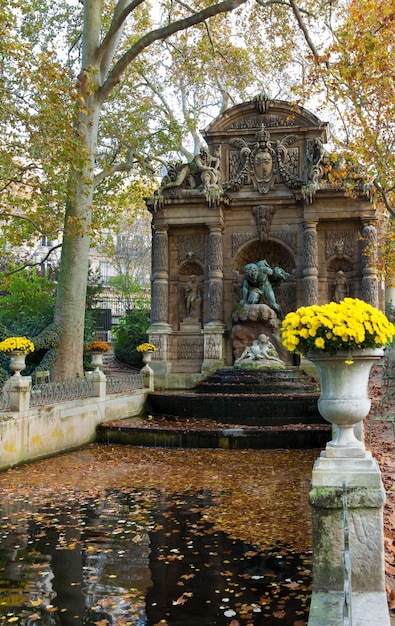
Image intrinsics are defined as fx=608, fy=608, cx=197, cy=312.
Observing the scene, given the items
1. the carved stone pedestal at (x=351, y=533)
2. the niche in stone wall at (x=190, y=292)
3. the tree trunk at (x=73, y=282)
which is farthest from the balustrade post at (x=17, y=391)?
the niche in stone wall at (x=190, y=292)

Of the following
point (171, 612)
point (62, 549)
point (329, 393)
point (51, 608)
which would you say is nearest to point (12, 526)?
point (62, 549)

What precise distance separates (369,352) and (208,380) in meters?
14.1

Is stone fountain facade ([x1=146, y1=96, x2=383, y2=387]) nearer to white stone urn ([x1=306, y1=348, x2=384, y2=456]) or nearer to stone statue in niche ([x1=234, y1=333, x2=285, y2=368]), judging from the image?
stone statue in niche ([x1=234, y1=333, x2=285, y2=368])

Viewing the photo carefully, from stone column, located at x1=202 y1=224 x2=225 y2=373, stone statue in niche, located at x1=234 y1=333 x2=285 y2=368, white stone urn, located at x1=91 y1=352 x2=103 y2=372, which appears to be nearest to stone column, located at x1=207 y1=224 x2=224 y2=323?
stone column, located at x1=202 y1=224 x2=225 y2=373

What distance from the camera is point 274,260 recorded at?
21672mm

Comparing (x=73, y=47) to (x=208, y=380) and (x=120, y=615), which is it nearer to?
(x=208, y=380)

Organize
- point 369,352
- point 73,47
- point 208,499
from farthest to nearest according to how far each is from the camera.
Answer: point 73,47 → point 208,499 → point 369,352

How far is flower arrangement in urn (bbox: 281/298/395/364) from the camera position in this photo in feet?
14.4

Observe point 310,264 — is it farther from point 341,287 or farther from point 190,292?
point 190,292

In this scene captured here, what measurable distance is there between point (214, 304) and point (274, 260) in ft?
9.88

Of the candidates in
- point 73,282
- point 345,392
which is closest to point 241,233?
point 73,282

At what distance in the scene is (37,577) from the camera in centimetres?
534

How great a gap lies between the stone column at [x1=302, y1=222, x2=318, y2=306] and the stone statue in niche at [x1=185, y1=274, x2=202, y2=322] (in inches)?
145

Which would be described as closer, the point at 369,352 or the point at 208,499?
the point at 369,352
